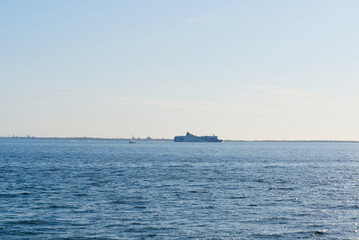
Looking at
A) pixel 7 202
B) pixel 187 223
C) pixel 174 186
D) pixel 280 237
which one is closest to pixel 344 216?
pixel 280 237

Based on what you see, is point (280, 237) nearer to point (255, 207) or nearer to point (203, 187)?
point (255, 207)

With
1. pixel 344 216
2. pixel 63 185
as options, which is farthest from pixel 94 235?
pixel 63 185

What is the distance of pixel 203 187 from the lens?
209 ft

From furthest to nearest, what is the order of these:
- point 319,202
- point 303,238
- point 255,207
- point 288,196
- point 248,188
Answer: point 248,188 < point 288,196 < point 319,202 < point 255,207 < point 303,238

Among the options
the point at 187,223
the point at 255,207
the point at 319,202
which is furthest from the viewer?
the point at 319,202

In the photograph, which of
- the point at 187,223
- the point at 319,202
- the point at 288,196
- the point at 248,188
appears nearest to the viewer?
the point at 187,223

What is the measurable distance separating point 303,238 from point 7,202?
101 feet

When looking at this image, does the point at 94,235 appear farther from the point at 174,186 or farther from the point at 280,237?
the point at 174,186

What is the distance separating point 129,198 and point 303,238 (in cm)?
2370

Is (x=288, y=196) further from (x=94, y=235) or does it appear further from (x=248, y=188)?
(x=94, y=235)

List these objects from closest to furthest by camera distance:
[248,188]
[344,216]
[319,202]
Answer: [344,216]
[319,202]
[248,188]

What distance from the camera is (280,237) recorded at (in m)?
33.6

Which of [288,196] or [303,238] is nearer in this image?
[303,238]

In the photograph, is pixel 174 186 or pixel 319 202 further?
pixel 174 186
